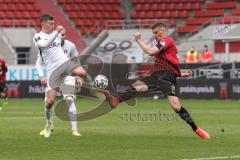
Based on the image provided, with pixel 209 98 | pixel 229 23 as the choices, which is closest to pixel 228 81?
pixel 209 98

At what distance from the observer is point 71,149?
1402 cm

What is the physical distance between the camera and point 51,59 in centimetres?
1642

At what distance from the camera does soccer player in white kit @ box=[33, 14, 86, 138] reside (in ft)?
52.9

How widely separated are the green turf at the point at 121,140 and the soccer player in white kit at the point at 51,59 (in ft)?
3.56

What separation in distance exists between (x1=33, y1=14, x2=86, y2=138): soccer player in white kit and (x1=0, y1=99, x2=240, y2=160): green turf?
108 cm

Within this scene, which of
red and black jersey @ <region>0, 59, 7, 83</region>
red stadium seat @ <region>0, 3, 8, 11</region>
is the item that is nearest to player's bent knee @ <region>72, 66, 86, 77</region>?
red and black jersey @ <region>0, 59, 7, 83</region>

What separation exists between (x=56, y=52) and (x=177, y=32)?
34013 mm

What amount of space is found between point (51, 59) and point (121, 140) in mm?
2319

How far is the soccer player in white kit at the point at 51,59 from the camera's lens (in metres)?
16.1

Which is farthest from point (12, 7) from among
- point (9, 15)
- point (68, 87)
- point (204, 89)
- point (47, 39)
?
point (47, 39)

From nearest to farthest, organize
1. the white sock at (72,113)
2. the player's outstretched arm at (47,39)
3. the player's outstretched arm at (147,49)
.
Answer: the player's outstretched arm at (147,49) → the player's outstretched arm at (47,39) → the white sock at (72,113)

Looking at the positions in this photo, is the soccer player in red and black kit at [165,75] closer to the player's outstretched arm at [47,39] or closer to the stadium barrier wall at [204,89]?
the player's outstretched arm at [47,39]

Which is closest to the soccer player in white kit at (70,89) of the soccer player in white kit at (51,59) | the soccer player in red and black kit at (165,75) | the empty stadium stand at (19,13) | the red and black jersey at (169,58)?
the soccer player in white kit at (51,59)

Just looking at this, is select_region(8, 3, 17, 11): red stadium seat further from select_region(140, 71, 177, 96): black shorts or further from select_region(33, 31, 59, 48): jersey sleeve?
select_region(140, 71, 177, 96): black shorts
